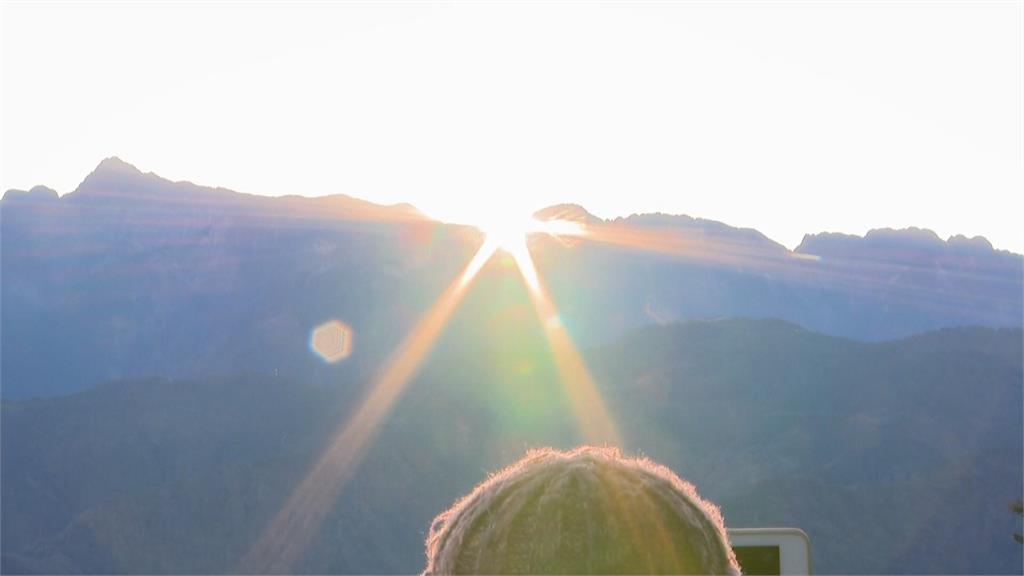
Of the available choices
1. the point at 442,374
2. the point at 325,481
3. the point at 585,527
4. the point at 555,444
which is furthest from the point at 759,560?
→ the point at 442,374

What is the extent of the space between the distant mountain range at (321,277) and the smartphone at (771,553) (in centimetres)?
5272

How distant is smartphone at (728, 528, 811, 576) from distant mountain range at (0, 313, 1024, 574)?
101 feet

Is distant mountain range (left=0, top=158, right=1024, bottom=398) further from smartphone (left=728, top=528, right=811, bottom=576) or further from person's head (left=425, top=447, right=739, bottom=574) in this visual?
person's head (left=425, top=447, right=739, bottom=574)

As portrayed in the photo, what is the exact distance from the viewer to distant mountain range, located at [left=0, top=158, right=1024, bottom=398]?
59531 mm

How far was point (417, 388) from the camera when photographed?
4822 centimetres

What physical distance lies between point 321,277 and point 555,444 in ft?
75.8

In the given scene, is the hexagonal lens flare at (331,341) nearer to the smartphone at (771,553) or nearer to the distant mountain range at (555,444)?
the distant mountain range at (555,444)

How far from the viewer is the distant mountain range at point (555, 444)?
37281 millimetres

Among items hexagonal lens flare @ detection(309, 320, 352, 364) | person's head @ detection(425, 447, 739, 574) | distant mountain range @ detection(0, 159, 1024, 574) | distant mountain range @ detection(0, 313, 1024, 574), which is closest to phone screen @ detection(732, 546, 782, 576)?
person's head @ detection(425, 447, 739, 574)

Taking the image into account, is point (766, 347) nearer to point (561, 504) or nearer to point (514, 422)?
point (514, 422)

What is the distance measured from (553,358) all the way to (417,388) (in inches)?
268

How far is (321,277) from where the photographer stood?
2411 inches

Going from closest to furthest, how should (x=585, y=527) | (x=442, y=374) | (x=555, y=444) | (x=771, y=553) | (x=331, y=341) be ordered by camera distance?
(x=585, y=527)
(x=771, y=553)
(x=555, y=444)
(x=442, y=374)
(x=331, y=341)

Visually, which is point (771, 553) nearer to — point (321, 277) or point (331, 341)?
point (331, 341)
